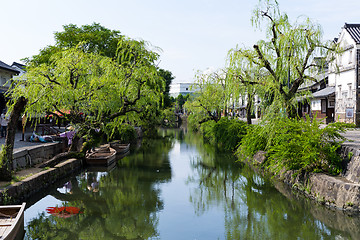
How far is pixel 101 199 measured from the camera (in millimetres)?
11297

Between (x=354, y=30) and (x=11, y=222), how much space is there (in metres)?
27.4

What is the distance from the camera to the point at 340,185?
29.7ft

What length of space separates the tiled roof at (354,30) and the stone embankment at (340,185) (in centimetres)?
1827

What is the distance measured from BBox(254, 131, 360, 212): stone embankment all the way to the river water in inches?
11.1

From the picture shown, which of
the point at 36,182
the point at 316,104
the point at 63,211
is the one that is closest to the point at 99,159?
the point at 36,182

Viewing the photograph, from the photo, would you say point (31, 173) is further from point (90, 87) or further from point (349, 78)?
point (349, 78)

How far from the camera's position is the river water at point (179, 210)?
827 cm

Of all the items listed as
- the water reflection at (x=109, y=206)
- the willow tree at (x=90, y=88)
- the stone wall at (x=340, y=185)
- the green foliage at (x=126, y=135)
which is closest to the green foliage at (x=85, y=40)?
the green foliage at (x=126, y=135)

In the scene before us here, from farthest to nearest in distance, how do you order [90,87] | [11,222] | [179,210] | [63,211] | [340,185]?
[90,87] < [179,210] < [63,211] < [340,185] < [11,222]

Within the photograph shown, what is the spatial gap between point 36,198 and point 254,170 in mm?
9198

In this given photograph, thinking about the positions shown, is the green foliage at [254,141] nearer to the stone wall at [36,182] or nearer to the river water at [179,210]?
the river water at [179,210]

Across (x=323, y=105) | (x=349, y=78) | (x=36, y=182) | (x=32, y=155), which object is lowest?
(x=36, y=182)

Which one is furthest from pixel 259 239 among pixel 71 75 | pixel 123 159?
pixel 123 159

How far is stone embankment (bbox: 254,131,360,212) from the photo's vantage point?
28.8 ft
